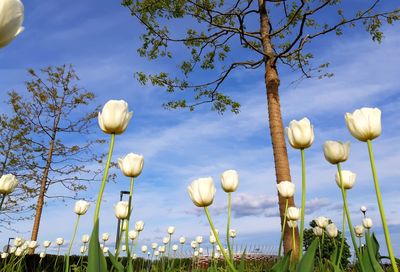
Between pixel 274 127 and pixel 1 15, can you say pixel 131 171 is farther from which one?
pixel 274 127

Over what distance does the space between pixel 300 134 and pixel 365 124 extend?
0.37m

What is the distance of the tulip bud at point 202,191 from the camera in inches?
84.5

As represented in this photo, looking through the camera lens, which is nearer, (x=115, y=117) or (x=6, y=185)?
(x=115, y=117)

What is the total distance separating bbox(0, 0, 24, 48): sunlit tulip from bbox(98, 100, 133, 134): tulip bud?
808 millimetres

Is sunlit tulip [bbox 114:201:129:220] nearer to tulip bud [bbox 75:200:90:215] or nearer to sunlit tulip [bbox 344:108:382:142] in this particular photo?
tulip bud [bbox 75:200:90:215]

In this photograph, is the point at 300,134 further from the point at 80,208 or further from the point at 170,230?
the point at 170,230

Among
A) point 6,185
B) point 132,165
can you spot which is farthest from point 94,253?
point 6,185

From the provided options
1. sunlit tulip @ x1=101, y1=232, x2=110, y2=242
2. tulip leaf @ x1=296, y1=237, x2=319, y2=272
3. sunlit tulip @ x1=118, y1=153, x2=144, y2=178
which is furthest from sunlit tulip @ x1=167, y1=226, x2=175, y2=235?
tulip leaf @ x1=296, y1=237, x2=319, y2=272

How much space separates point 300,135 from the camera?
87.0 inches

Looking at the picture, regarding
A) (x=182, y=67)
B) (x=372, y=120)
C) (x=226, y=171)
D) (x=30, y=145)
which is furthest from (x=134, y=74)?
(x=372, y=120)

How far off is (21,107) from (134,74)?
25.1 feet

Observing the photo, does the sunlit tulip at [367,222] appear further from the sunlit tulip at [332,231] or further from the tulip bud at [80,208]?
the tulip bud at [80,208]

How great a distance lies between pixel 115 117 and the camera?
6.75 feet

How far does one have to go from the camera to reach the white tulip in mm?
2643
